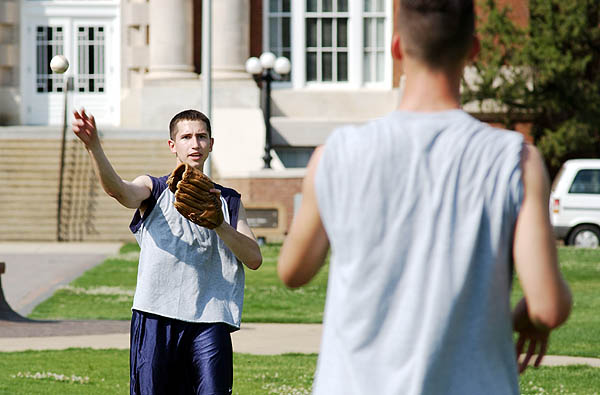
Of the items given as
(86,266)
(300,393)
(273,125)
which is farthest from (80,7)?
(300,393)

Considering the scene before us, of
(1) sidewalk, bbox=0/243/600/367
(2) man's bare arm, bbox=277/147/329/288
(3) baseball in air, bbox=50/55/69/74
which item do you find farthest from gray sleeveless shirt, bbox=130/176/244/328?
(1) sidewalk, bbox=0/243/600/367

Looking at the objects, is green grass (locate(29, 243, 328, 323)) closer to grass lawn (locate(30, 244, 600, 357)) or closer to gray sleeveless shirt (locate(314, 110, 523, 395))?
grass lawn (locate(30, 244, 600, 357))

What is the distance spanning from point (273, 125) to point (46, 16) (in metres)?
7.60

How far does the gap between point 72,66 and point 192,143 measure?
29.2 m

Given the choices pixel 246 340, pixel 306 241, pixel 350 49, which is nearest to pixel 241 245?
pixel 306 241

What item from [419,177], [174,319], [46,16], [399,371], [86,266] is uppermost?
[46,16]

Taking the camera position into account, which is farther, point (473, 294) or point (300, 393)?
point (300, 393)

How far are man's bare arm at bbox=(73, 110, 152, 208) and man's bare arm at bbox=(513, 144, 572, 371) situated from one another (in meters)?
2.01

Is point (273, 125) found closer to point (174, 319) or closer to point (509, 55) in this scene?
point (509, 55)

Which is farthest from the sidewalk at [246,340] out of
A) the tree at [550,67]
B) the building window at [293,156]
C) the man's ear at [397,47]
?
the building window at [293,156]

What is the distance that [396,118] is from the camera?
2816 mm

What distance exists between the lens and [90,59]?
33812mm

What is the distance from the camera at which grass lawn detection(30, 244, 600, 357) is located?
1223 centimetres

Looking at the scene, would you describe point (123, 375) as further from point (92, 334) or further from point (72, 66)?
point (72, 66)
